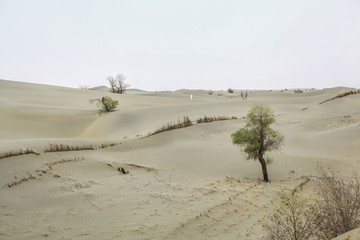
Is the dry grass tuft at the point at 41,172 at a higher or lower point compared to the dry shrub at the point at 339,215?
lower

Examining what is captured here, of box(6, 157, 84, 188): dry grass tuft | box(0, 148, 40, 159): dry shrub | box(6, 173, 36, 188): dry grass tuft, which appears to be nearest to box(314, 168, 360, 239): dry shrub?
box(6, 157, 84, 188): dry grass tuft

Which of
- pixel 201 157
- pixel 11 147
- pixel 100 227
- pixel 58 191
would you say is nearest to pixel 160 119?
pixel 201 157

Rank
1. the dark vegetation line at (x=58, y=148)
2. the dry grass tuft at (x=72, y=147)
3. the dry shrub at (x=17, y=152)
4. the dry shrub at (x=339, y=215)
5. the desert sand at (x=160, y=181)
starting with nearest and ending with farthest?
1. the dry shrub at (x=339, y=215)
2. the desert sand at (x=160, y=181)
3. the dry shrub at (x=17, y=152)
4. the dark vegetation line at (x=58, y=148)
5. the dry grass tuft at (x=72, y=147)

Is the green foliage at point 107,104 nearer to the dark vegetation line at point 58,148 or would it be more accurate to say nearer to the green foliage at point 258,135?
the dark vegetation line at point 58,148

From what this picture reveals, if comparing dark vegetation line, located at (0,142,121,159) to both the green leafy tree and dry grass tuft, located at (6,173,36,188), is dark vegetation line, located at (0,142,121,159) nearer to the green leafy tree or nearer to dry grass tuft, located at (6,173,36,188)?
dry grass tuft, located at (6,173,36,188)

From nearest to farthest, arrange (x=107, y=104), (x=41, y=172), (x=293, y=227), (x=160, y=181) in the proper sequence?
(x=293, y=227) < (x=41, y=172) < (x=160, y=181) < (x=107, y=104)

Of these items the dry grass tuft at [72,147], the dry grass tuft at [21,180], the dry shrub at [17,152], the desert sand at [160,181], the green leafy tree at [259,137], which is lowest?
the desert sand at [160,181]

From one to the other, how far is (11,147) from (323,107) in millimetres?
19774

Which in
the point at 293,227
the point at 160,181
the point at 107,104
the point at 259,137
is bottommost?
the point at 160,181

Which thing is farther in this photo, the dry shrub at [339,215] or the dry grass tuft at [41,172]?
the dry grass tuft at [41,172]

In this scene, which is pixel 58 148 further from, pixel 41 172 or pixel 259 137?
pixel 259 137

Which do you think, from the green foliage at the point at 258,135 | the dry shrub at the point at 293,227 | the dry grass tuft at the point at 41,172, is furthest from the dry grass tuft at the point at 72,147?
the dry shrub at the point at 293,227

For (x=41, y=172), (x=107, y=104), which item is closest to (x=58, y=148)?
(x=41, y=172)

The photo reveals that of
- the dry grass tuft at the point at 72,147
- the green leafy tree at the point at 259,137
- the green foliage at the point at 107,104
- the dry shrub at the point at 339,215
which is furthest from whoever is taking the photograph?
the green foliage at the point at 107,104
